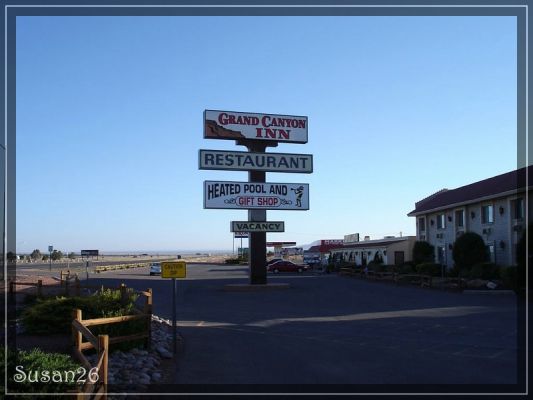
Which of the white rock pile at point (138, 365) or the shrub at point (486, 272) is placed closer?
the white rock pile at point (138, 365)

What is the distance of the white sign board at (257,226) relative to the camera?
35125 mm

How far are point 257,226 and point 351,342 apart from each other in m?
22.3

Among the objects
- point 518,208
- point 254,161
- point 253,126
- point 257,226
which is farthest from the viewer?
point 257,226

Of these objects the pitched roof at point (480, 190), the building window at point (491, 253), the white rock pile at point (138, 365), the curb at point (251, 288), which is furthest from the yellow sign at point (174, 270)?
the building window at point (491, 253)

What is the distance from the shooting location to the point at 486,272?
33.6m

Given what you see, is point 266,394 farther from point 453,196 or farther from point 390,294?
point 453,196

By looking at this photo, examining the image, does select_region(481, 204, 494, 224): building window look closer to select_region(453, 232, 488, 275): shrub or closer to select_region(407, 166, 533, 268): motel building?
select_region(407, 166, 533, 268): motel building

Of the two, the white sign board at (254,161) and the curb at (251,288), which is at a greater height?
the white sign board at (254,161)

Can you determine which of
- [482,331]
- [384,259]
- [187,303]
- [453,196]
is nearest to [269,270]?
[384,259]

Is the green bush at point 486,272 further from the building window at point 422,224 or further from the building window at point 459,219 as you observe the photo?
the building window at point 422,224

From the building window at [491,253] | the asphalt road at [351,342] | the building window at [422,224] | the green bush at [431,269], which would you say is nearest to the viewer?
the asphalt road at [351,342]

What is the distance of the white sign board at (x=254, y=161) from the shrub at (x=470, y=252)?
1056 cm

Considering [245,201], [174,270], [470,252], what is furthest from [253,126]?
[174,270]

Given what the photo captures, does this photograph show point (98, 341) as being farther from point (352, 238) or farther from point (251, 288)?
point (352, 238)
